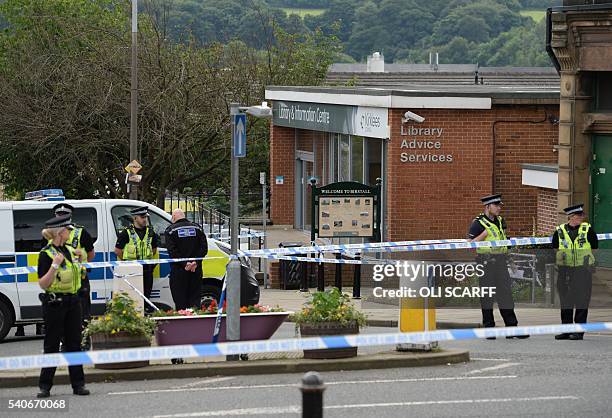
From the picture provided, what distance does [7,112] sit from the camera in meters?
37.5

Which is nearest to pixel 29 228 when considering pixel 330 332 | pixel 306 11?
pixel 330 332

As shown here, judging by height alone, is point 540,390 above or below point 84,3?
below

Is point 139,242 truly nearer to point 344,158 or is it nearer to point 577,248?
point 577,248

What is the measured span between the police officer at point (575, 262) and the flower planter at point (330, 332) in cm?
343

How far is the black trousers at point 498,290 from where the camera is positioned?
624 inches

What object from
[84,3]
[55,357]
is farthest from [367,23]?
[55,357]

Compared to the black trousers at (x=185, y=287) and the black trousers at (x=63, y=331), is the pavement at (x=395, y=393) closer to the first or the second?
the black trousers at (x=63, y=331)

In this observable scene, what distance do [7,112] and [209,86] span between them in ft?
20.1

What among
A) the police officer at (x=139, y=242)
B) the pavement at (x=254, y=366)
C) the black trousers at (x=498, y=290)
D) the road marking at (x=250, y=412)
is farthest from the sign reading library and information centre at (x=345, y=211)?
the road marking at (x=250, y=412)

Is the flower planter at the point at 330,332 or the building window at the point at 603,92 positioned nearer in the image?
the flower planter at the point at 330,332

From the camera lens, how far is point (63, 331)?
11.9m

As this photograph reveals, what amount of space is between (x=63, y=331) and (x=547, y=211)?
14374mm

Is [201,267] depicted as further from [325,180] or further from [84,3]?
[84,3]

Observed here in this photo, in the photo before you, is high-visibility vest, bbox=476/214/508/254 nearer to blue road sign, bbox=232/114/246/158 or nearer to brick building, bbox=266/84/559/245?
blue road sign, bbox=232/114/246/158
